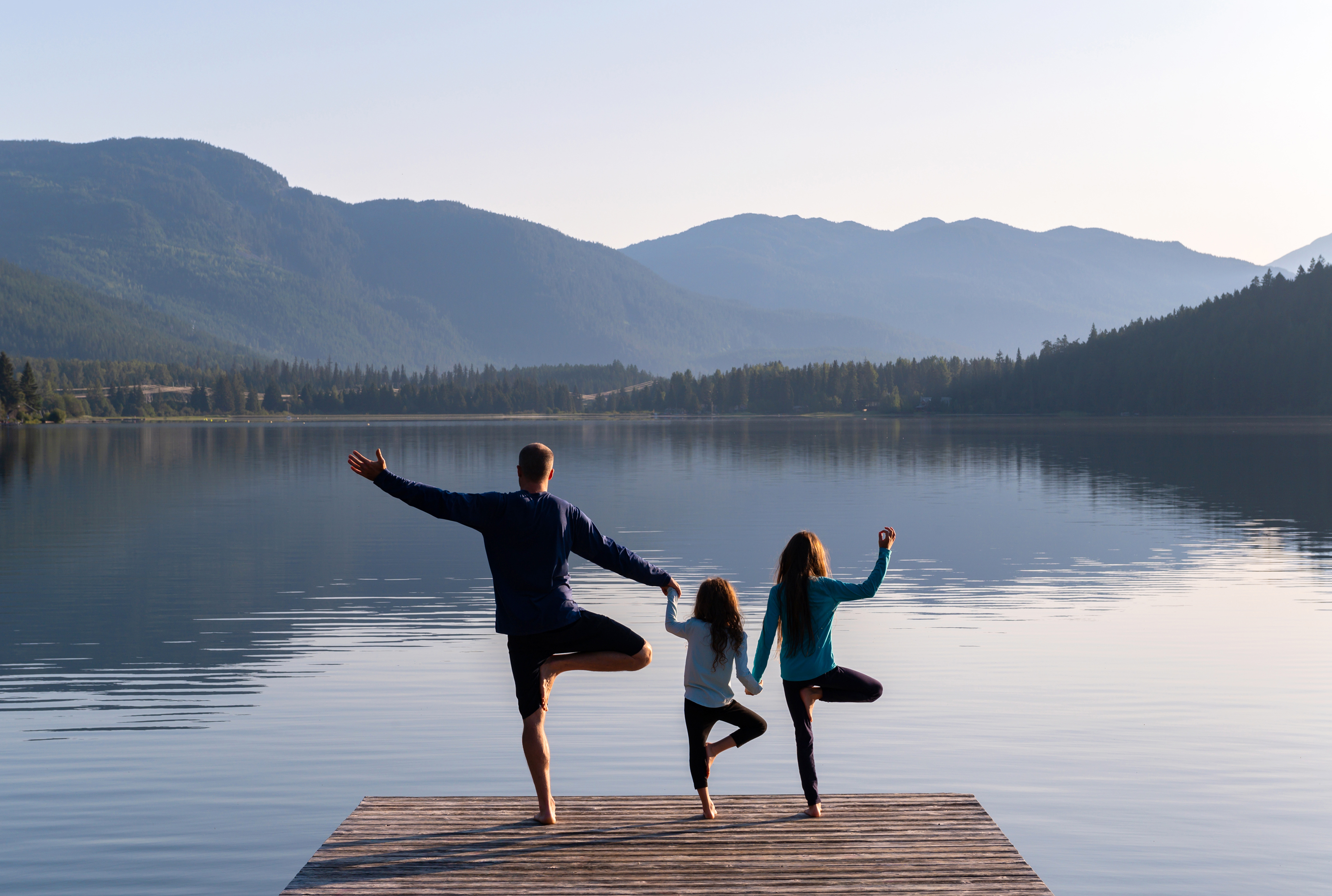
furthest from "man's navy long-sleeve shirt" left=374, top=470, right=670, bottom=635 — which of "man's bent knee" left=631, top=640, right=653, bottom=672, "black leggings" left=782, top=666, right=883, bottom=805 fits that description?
"black leggings" left=782, top=666, right=883, bottom=805

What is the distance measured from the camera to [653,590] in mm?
37000

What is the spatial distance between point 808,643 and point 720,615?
44.4 inches

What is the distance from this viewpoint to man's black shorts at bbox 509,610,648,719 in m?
12.2

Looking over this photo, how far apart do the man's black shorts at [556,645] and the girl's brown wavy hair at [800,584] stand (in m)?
1.66

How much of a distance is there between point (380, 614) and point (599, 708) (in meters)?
12.4

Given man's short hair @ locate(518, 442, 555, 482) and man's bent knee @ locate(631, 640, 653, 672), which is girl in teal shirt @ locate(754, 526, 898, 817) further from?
man's short hair @ locate(518, 442, 555, 482)

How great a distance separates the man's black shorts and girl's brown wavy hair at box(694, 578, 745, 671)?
745 millimetres

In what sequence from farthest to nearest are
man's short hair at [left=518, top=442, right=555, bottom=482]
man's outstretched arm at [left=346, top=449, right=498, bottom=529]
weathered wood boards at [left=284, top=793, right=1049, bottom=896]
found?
1. man's short hair at [left=518, top=442, right=555, bottom=482]
2. man's outstretched arm at [left=346, top=449, right=498, bottom=529]
3. weathered wood boards at [left=284, top=793, right=1049, bottom=896]

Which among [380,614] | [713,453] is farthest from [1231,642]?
[713,453]

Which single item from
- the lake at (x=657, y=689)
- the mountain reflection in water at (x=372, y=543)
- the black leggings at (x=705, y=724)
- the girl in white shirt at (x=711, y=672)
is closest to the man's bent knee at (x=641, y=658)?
the girl in white shirt at (x=711, y=672)

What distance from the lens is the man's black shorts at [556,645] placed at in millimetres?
12172

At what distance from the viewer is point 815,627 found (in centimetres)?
1273

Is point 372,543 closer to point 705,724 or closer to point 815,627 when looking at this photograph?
point 705,724

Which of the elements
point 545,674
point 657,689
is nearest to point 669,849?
point 545,674
